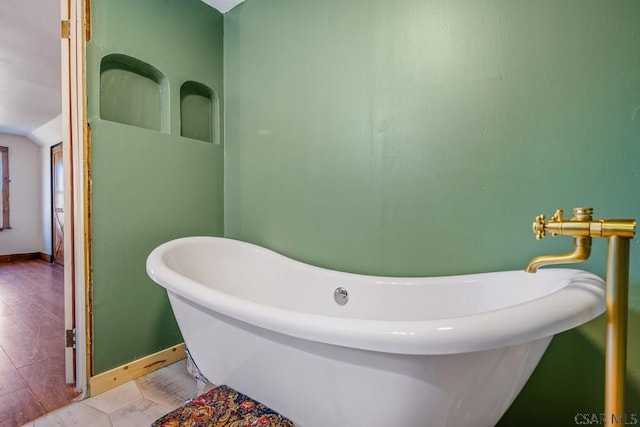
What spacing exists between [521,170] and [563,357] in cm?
65

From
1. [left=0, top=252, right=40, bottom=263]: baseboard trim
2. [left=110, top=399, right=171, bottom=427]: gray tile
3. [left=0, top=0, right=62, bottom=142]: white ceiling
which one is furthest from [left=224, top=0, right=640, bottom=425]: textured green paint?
[left=0, top=252, right=40, bottom=263]: baseboard trim

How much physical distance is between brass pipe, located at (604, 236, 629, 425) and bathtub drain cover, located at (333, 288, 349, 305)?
0.82 metres

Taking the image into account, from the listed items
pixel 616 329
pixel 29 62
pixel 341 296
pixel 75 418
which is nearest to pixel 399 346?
pixel 616 329

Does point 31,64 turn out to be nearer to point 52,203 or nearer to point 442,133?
point 52,203

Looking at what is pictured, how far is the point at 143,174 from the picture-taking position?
147 cm

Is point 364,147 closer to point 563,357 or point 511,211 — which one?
point 511,211

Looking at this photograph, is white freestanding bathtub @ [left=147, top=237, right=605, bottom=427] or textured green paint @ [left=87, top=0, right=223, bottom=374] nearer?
white freestanding bathtub @ [left=147, top=237, right=605, bottom=427]

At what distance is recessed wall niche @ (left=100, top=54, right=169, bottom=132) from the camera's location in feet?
4.74

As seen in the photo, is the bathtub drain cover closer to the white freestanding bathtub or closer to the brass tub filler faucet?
the white freestanding bathtub

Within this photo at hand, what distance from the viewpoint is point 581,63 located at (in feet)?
3.02

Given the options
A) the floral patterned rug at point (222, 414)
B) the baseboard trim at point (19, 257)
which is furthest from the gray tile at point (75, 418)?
the baseboard trim at point (19, 257)

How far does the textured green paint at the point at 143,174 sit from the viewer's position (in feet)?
4.34

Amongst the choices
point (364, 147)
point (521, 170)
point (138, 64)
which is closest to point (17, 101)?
point (138, 64)

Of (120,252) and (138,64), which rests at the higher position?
(138,64)
